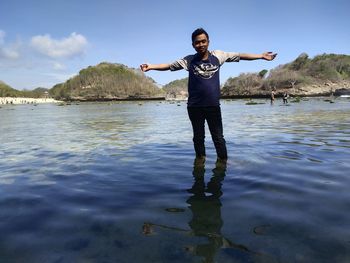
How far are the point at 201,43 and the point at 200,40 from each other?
54mm

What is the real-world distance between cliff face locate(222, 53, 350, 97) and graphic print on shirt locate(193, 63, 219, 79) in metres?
108

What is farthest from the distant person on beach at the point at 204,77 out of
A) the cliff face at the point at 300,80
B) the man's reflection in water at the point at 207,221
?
the cliff face at the point at 300,80

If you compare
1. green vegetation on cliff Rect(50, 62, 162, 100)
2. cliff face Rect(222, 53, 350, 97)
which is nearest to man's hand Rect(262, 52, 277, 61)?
cliff face Rect(222, 53, 350, 97)

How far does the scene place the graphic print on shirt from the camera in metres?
5.77

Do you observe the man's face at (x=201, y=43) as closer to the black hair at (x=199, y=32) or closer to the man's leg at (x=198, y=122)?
the black hair at (x=199, y=32)

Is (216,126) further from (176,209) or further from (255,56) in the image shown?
(176,209)

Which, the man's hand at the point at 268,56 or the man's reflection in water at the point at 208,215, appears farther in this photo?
the man's hand at the point at 268,56

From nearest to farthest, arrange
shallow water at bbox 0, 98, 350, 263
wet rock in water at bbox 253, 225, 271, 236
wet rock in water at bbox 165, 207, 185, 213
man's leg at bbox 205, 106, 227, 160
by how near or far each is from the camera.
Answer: shallow water at bbox 0, 98, 350, 263
wet rock in water at bbox 253, 225, 271, 236
wet rock in water at bbox 165, 207, 185, 213
man's leg at bbox 205, 106, 227, 160

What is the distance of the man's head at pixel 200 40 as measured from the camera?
5625 mm

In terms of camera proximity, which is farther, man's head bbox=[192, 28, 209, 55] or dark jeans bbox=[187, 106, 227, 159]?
dark jeans bbox=[187, 106, 227, 159]

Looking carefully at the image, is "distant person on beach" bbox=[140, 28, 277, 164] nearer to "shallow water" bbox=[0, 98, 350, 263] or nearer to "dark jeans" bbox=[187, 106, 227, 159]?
"dark jeans" bbox=[187, 106, 227, 159]

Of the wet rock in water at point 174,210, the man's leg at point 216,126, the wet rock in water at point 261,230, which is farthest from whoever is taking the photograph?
the man's leg at point 216,126

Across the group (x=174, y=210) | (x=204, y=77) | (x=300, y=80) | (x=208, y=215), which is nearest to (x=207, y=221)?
(x=208, y=215)

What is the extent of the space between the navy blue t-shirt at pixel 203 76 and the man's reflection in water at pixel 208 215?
55.2 inches
